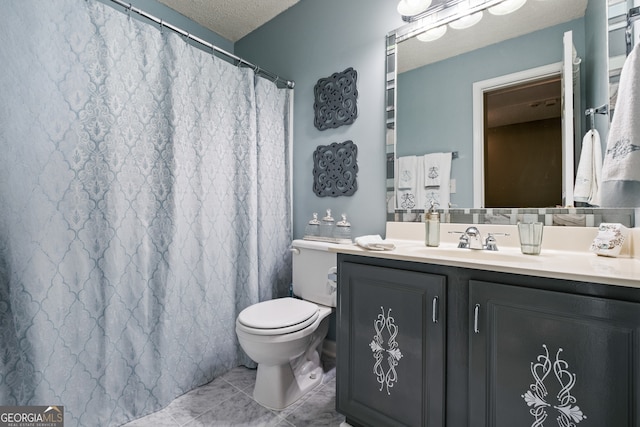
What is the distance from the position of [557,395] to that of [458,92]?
1345 mm

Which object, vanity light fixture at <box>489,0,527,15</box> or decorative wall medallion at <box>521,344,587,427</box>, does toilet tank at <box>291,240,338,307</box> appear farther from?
vanity light fixture at <box>489,0,527,15</box>

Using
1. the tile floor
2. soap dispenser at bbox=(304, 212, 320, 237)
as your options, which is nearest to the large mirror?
soap dispenser at bbox=(304, 212, 320, 237)

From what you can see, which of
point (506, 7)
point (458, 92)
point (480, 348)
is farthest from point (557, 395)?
point (506, 7)

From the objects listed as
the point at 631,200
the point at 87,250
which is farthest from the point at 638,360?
the point at 87,250

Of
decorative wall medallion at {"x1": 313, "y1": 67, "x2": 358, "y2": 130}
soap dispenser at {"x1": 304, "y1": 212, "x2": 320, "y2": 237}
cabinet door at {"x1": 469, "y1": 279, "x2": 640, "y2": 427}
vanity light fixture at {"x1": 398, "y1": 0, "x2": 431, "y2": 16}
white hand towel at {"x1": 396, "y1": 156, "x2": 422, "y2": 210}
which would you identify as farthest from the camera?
soap dispenser at {"x1": 304, "y1": 212, "x2": 320, "y2": 237}

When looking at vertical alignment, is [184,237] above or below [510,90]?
below

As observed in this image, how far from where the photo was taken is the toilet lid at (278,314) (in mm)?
1382

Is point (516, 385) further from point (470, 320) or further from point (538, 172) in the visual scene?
point (538, 172)

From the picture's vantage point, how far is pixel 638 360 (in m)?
0.70

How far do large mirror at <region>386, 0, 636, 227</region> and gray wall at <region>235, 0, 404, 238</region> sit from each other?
0.10m

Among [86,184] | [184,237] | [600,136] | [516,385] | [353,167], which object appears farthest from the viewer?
[353,167]

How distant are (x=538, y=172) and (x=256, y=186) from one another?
1561 millimetres

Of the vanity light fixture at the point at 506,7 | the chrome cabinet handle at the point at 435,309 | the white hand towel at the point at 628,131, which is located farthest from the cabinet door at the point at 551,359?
the vanity light fixture at the point at 506,7

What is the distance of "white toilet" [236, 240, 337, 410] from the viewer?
1381 millimetres
